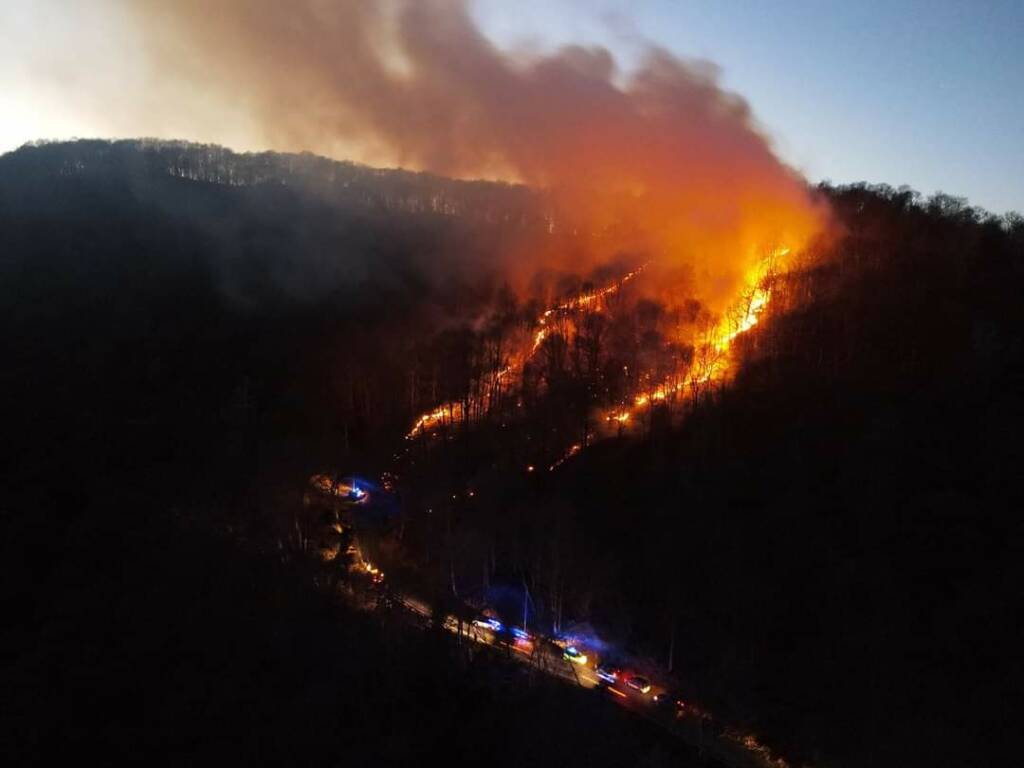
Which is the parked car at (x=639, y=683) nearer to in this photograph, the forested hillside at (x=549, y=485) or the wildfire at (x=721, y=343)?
the forested hillside at (x=549, y=485)

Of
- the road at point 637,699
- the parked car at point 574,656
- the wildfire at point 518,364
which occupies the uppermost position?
the wildfire at point 518,364

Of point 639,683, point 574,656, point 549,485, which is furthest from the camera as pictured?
point 549,485

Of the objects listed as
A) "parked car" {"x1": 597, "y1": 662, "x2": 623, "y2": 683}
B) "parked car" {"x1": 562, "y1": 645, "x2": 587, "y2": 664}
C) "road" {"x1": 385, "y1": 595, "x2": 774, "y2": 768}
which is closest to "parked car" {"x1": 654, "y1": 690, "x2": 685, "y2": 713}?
"road" {"x1": 385, "y1": 595, "x2": 774, "y2": 768}

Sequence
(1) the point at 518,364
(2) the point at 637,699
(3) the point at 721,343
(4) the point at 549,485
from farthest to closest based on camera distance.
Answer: (1) the point at 518,364 → (3) the point at 721,343 → (4) the point at 549,485 → (2) the point at 637,699

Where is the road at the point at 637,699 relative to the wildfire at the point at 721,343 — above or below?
below

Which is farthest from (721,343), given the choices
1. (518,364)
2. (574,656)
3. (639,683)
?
(639,683)

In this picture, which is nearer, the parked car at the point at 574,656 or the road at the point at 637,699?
the road at the point at 637,699

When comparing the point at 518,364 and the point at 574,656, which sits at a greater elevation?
the point at 518,364

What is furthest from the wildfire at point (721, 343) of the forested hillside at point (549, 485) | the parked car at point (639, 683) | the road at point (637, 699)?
the parked car at point (639, 683)

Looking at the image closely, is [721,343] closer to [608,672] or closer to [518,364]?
[518,364]

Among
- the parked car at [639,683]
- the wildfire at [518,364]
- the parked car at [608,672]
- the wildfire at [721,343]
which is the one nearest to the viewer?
the parked car at [639,683]

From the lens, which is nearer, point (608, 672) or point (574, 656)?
point (608, 672)
